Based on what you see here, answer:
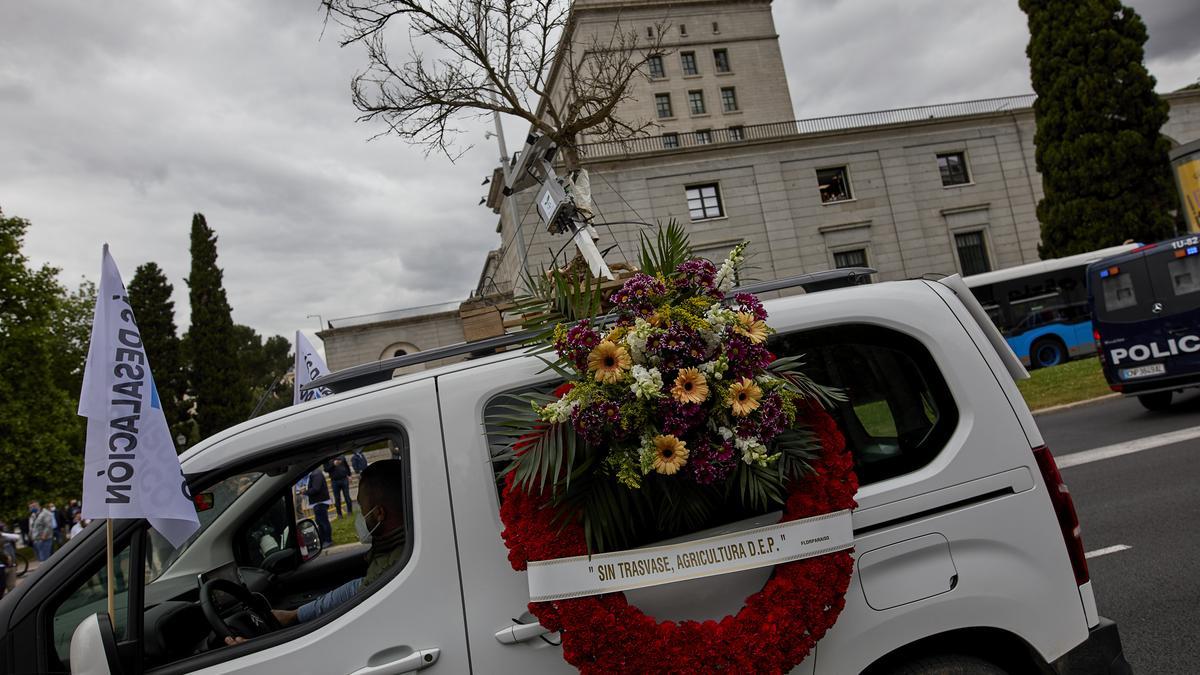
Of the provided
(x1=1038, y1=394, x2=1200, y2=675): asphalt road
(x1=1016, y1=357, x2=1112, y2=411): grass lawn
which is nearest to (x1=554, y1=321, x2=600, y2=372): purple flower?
(x1=1038, y1=394, x2=1200, y2=675): asphalt road

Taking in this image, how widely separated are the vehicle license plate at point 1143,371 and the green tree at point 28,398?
95.9 feet

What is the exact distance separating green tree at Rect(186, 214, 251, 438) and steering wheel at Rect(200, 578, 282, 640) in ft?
136

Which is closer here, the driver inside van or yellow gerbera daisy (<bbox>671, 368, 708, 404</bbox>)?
yellow gerbera daisy (<bbox>671, 368, 708, 404</bbox>)

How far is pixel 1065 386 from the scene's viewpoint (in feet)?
49.9

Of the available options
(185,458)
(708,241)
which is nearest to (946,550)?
(185,458)

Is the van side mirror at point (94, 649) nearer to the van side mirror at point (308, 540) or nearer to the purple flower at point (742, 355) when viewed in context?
the van side mirror at point (308, 540)

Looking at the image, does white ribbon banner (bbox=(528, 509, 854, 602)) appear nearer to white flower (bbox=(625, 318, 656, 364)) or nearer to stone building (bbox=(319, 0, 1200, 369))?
white flower (bbox=(625, 318, 656, 364))

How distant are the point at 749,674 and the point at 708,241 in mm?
32763

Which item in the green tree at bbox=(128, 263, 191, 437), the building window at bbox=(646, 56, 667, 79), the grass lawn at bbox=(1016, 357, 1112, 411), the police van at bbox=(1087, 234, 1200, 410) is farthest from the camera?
the building window at bbox=(646, 56, 667, 79)

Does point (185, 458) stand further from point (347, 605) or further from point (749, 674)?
point (749, 674)

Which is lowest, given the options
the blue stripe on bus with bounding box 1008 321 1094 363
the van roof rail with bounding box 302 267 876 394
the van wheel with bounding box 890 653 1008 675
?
the blue stripe on bus with bounding box 1008 321 1094 363

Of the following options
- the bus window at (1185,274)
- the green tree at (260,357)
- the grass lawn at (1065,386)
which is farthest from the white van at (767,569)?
the green tree at (260,357)

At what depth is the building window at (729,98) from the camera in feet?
156

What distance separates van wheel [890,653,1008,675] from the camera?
7.70 ft
